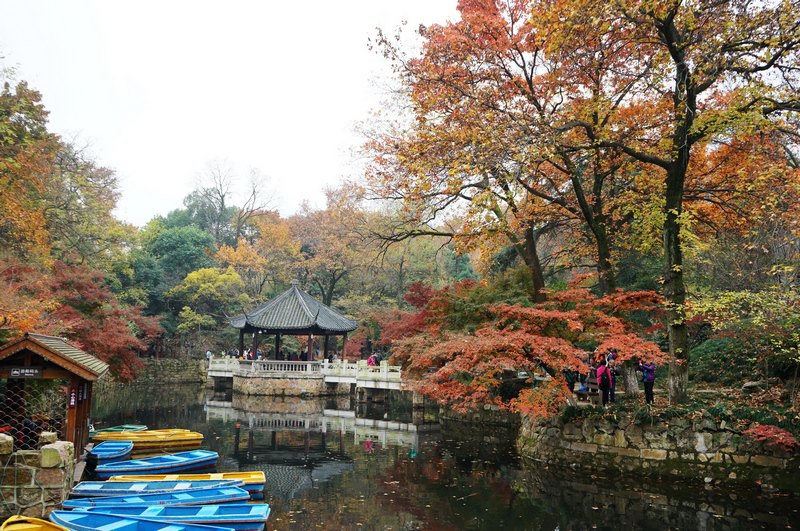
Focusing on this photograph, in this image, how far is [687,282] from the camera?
15.9 metres

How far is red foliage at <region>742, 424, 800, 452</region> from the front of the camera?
930 centimetres

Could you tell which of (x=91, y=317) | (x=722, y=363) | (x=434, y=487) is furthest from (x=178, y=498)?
(x=722, y=363)

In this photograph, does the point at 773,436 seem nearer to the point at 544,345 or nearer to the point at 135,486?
the point at 544,345

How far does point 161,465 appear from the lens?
1127 cm

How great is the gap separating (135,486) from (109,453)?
3.24 metres

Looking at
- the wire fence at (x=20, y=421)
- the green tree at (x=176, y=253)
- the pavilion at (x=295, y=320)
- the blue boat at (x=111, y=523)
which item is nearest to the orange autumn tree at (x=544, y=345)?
the blue boat at (x=111, y=523)

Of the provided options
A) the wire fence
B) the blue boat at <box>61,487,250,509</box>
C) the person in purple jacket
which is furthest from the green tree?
the person in purple jacket

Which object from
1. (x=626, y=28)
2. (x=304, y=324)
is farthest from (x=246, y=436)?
(x=626, y=28)

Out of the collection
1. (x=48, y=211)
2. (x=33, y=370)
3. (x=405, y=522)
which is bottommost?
(x=405, y=522)

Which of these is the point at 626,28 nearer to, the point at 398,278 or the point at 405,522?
the point at 405,522

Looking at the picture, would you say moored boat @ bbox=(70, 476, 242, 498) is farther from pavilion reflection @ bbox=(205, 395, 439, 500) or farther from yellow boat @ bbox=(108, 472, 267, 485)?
pavilion reflection @ bbox=(205, 395, 439, 500)

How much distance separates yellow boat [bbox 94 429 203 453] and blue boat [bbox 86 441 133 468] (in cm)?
65

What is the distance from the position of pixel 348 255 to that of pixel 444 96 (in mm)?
22747

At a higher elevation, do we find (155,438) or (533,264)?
(533,264)
